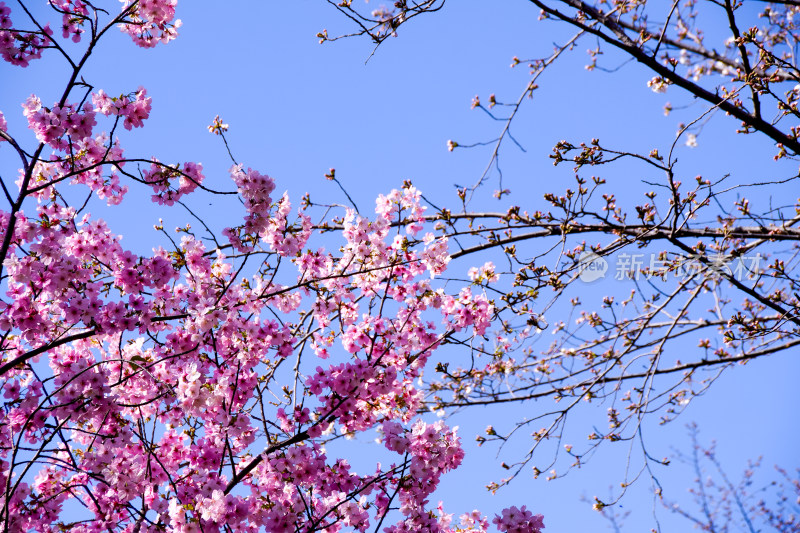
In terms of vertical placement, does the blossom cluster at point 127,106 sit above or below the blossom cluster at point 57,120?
above

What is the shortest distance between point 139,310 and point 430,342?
2.01 meters

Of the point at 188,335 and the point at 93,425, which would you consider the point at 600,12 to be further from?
the point at 93,425

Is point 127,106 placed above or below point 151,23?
below

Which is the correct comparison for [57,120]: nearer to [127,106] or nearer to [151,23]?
[127,106]

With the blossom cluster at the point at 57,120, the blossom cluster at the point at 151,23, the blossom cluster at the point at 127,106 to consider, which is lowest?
the blossom cluster at the point at 57,120

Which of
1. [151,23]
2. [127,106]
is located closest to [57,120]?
[127,106]

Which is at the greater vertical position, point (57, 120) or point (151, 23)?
point (151, 23)

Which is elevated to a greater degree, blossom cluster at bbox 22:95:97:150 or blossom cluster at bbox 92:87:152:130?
blossom cluster at bbox 92:87:152:130

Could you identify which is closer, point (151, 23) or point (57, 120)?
point (57, 120)

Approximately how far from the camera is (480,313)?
173 inches

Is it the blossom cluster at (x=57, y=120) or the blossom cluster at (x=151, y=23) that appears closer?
the blossom cluster at (x=57, y=120)

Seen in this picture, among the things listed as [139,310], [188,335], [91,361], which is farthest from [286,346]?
[91,361]

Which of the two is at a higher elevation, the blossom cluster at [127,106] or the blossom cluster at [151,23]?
the blossom cluster at [151,23]

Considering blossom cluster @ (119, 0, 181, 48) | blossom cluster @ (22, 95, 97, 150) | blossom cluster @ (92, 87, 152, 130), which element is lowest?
blossom cluster @ (22, 95, 97, 150)
